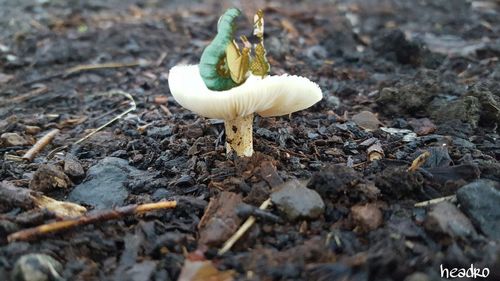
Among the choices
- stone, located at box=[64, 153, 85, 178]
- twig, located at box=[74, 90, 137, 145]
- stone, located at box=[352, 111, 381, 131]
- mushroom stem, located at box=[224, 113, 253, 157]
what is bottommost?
twig, located at box=[74, 90, 137, 145]

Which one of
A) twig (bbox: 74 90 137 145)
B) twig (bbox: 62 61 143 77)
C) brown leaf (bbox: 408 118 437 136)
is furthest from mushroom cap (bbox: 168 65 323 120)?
twig (bbox: 62 61 143 77)

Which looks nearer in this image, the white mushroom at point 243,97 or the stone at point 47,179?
the white mushroom at point 243,97

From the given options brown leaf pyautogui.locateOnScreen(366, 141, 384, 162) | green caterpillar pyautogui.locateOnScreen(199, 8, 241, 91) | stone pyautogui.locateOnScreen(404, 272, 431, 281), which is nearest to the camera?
stone pyautogui.locateOnScreen(404, 272, 431, 281)

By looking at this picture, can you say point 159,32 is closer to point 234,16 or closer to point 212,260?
point 234,16

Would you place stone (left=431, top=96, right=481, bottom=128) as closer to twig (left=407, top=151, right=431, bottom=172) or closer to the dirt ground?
the dirt ground

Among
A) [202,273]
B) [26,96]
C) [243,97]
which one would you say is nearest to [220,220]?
[202,273]

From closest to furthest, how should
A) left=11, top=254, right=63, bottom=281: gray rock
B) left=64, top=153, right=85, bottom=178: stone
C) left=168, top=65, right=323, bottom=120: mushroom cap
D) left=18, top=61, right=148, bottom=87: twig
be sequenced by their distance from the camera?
left=11, top=254, right=63, bottom=281: gray rock, left=168, top=65, right=323, bottom=120: mushroom cap, left=64, top=153, right=85, bottom=178: stone, left=18, top=61, right=148, bottom=87: twig

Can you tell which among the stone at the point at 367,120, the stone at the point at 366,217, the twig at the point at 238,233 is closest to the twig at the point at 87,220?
the twig at the point at 238,233

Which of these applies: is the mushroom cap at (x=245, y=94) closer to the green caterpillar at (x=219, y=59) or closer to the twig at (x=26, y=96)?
the green caterpillar at (x=219, y=59)
